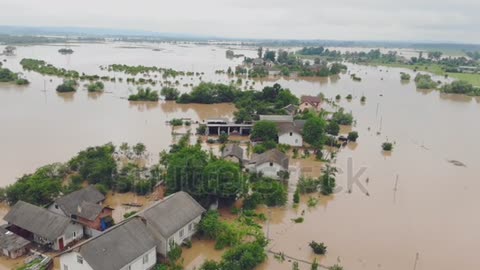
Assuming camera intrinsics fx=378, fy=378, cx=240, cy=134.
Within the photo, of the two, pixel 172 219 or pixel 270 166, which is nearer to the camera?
pixel 172 219

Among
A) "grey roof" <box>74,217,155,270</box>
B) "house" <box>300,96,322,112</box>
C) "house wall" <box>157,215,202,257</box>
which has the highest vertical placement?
"house" <box>300,96,322,112</box>

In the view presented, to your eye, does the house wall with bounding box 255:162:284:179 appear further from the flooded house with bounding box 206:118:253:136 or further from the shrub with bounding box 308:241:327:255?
the flooded house with bounding box 206:118:253:136

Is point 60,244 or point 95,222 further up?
point 95,222

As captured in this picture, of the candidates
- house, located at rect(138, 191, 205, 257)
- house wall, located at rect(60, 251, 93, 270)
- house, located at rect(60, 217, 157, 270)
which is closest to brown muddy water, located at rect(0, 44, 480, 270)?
house, located at rect(138, 191, 205, 257)

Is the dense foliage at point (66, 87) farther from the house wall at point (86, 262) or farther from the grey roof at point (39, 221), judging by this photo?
the house wall at point (86, 262)

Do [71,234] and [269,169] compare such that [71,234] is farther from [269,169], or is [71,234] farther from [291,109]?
[291,109]

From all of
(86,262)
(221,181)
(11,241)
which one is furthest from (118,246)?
(221,181)

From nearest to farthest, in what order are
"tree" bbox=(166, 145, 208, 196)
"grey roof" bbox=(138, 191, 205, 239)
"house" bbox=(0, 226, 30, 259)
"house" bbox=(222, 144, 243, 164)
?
"grey roof" bbox=(138, 191, 205, 239), "house" bbox=(0, 226, 30, 259), "tree" bbox=(166, 145, 208, 196), "house" bbox=(222, 144, 243, 164)
